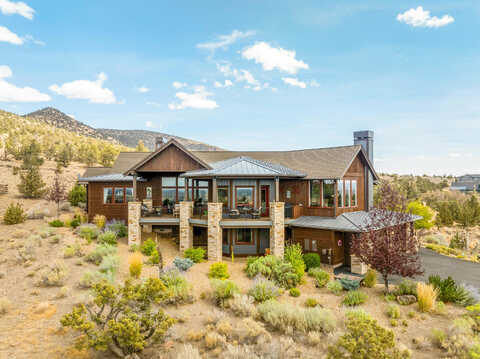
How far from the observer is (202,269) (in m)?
14.2

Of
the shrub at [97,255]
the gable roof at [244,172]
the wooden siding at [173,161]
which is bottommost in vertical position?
the shrub at [97,255]

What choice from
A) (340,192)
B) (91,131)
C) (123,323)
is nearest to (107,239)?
(123,323)

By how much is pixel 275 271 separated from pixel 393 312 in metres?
5.18

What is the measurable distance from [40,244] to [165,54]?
894 inches

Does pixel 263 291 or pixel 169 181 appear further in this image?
pixel 169 181

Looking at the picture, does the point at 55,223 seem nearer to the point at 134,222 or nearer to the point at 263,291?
the point at 134,222

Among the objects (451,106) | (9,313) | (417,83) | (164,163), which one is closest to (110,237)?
(164,163)

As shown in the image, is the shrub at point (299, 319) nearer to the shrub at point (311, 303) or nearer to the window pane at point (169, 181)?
the shrub at point (311, 303)

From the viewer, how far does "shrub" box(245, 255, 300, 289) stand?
41.3 ft

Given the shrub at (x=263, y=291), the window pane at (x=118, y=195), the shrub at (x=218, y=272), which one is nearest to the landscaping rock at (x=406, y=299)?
the shrub at (x=263, y=291)

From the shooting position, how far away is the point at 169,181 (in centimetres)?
2045

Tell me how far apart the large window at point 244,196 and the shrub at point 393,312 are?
9.65 metres

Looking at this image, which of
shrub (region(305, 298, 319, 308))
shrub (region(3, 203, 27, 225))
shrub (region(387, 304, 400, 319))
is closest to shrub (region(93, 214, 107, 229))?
shrub (region(3, 203, 27, 225))

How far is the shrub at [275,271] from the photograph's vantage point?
12578mm
